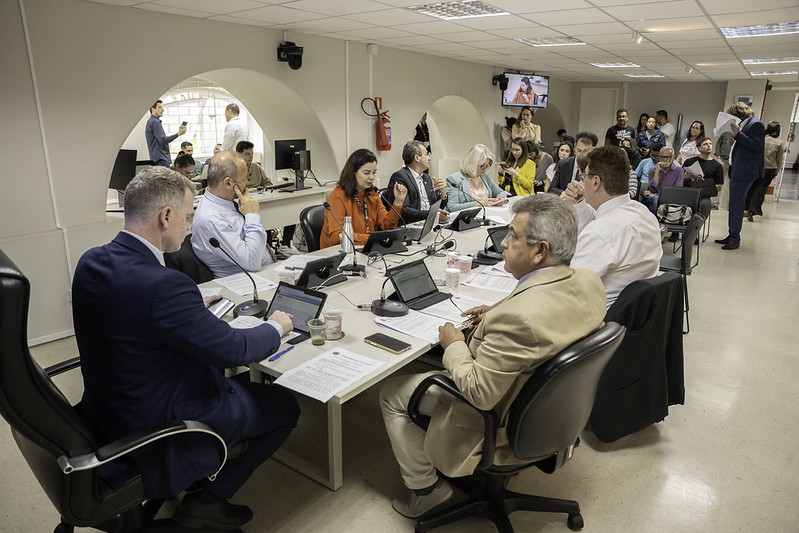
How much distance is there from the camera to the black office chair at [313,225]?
12.6ft

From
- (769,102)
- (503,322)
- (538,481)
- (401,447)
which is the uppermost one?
(769,102)

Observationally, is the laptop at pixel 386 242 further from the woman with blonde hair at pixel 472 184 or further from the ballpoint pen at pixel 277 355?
the woman with blonde hair at pixel 472 184

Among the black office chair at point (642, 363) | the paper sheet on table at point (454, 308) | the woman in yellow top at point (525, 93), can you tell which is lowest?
the black office chair at point (642, 363)

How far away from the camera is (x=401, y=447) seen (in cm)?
211

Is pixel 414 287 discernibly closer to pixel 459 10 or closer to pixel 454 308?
pixel 454 308

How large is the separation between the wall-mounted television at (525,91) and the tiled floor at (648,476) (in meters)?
6.87

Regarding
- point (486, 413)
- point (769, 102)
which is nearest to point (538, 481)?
point (486, 413)

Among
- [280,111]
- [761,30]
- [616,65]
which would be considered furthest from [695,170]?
[280,111]

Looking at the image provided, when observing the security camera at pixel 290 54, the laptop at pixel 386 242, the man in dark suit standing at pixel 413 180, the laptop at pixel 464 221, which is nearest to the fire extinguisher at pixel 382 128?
the security camera at pixel 290 54

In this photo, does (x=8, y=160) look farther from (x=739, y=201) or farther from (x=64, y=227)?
(x=739, y=201)

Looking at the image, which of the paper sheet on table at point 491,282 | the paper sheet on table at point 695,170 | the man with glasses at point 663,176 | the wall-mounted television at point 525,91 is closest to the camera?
the paper sheet on table at point 491,282

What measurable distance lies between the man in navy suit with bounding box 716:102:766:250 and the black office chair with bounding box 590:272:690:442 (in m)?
4.92

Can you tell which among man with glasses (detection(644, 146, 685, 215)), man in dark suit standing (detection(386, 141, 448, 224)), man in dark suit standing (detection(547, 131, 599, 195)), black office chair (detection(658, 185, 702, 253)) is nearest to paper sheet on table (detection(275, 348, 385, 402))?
man in dark suit standing (detection(386, 141, 448, 224))

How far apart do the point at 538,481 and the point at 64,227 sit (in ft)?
12.4
